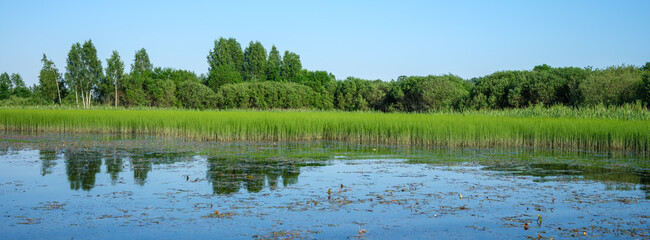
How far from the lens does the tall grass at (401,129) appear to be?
55.3 feet

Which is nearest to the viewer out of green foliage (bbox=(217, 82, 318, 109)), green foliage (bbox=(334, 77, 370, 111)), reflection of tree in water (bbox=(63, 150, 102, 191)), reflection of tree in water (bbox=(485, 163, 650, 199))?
reflection of tree in water (bbox=(63, 150, 102, 191))

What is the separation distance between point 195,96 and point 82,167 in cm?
4543

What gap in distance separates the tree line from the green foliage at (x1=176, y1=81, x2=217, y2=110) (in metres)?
0.10

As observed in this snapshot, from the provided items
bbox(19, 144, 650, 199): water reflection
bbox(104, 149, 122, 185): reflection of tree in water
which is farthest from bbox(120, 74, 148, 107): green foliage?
bbox(104, 149, 122, 185): reflection of tree in water

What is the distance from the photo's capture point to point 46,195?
328 inches

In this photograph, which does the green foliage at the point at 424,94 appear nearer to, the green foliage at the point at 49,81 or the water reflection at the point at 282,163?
the water reflection at the point at 282,163

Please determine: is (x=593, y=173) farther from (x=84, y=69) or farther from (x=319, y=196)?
(x=84, y=69)

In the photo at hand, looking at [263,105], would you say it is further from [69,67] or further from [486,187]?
[486,187]

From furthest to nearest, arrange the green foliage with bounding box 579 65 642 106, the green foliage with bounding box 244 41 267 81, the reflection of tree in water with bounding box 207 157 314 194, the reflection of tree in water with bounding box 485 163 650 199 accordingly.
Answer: the green foliage with bounding box 244 41 267 81 < the green foliage with bounding box 579 65 642 106 < the reflection of tree in water with bounding box 485 163 650 199 < the reflection of tree in water with bounding box 207 157 314 194

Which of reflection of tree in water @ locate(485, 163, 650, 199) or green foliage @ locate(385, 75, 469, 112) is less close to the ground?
green foliage @ locate(385, 75, 469, 112)

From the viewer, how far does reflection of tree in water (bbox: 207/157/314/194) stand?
9.29 meters

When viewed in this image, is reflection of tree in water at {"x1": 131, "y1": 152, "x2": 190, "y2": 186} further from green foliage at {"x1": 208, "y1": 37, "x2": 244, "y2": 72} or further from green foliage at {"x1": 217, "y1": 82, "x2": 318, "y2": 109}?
green foliage at {"x1": 208, "y1": 37, "x2": 244, "y2": 72}

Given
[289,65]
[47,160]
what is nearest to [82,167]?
[47,160]

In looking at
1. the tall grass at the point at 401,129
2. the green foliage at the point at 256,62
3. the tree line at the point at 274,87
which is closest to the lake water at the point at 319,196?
the tall grass at the point at 401,129
